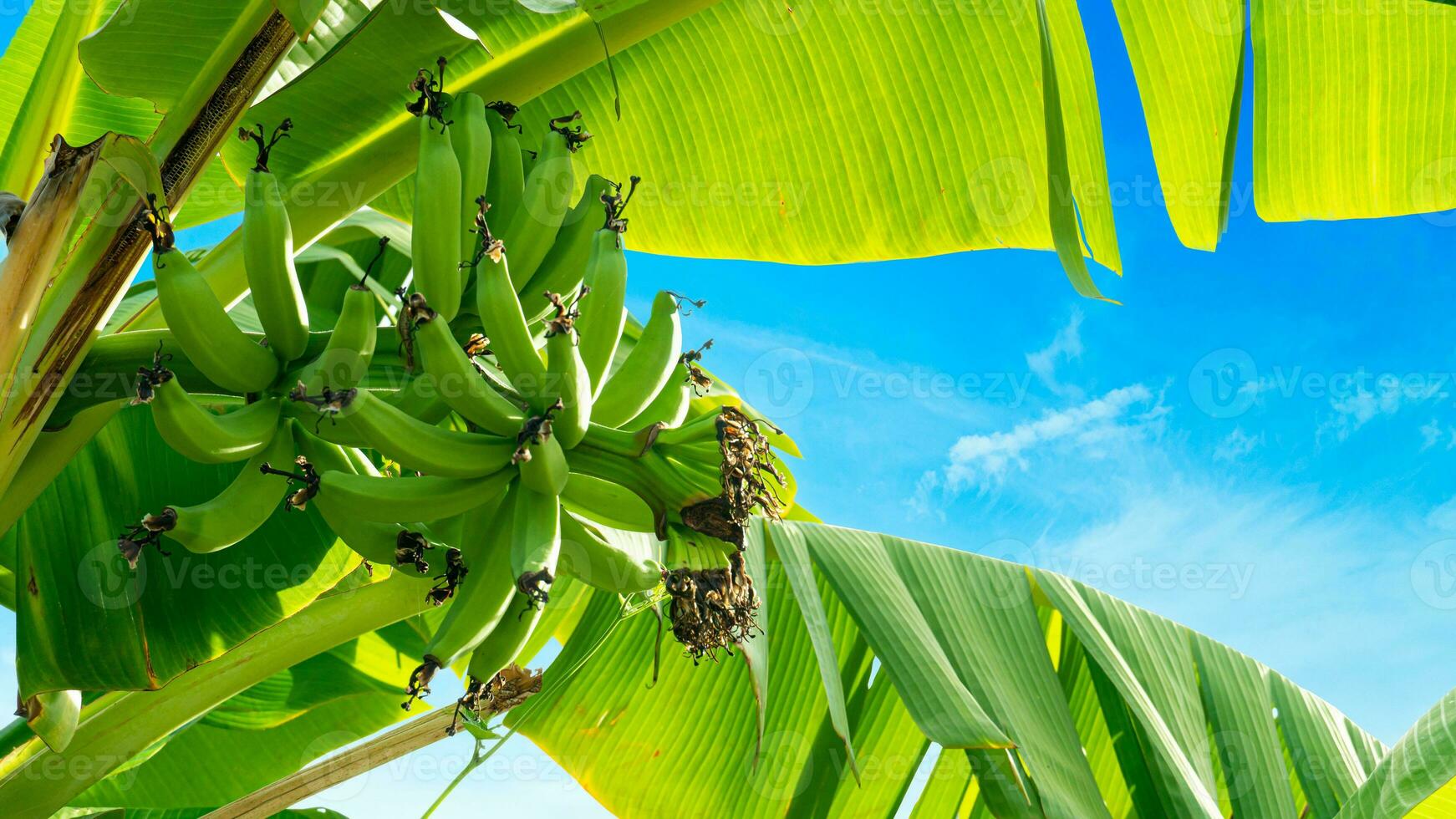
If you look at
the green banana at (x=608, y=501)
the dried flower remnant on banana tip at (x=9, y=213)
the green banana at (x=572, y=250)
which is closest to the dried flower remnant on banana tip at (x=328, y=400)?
the green banana at (x=608, y=501)

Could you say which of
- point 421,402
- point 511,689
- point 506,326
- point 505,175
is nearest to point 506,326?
point 506,326

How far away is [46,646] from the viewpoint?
1232 mm

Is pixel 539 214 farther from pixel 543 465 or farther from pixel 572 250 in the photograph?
pixel 543 465

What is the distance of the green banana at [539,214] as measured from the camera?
→ 1038 mm

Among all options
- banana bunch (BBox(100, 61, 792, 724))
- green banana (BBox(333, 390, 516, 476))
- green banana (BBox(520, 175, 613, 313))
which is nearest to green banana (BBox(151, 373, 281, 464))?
banana bunch (BBox(100, 61, 792, 724))

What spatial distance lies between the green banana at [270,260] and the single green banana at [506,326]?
0.63 feet

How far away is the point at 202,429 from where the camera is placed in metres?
0.82

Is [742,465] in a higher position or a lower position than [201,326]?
higher

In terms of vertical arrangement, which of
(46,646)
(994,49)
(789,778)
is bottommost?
(46,646)

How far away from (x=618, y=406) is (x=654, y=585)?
0.63 feet

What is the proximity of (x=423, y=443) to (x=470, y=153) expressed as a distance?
391 mm

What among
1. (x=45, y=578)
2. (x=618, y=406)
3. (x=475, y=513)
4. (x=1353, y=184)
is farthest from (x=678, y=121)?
(x=1353, y=184)

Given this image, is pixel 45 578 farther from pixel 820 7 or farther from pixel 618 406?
pixel 820 7

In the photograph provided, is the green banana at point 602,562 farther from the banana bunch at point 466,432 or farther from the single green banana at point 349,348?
the single green banana at point 349,348
